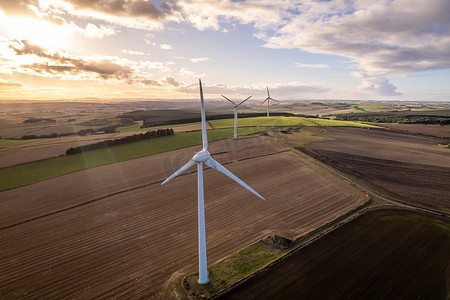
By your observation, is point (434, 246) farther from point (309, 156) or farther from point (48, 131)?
point (48, 131)

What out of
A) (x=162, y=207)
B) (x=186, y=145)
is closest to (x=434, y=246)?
(x=162, y=207)

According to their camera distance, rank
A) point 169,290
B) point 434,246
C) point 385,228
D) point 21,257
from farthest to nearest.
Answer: point 385,228 → point 434,246 → point 21,257 → point 169,290

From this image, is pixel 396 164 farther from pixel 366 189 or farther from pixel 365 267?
pixel 365 267

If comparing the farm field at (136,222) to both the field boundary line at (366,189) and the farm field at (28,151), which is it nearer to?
the field boundary line at (366,189)

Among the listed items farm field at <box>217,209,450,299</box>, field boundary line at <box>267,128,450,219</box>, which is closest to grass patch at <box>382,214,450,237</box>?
farm field at <box>217,209,450,299</box>

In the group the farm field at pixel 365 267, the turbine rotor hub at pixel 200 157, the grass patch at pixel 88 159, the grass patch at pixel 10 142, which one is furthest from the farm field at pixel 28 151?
the farm field at pixel 365 267

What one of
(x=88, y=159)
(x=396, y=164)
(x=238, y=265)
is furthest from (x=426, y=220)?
(x=88, y=159)
